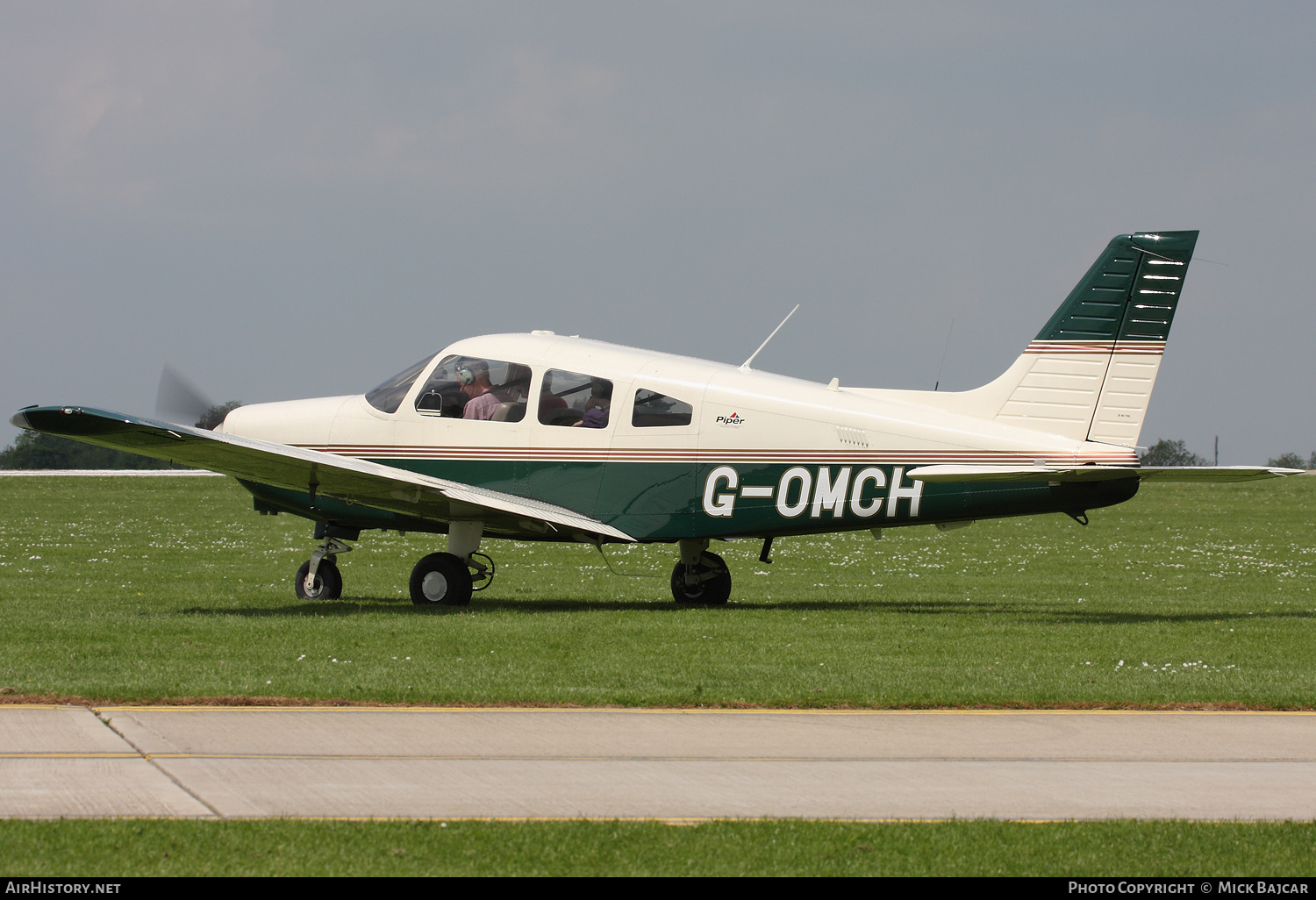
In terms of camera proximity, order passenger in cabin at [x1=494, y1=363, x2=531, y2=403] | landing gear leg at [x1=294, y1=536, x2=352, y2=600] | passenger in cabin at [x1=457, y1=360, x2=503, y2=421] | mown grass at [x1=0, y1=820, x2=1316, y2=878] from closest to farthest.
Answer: mown grass at [x1=0, y1=820, x2=1316, y2=878], passenger in cabin at [x1=494, y1=363, x2=531, y2=403], passenger in cabin at [x1=457, y1=360, x2=503, y2=421], landing gear leg at [x1=294, y1=536, x2=352, y2=600]

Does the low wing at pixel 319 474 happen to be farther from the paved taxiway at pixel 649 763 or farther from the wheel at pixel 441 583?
the paved taxiway at pixel 649 763

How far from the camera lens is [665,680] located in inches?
388

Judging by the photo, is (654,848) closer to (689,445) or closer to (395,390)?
(689,445)

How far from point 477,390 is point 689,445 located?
2581 millimetres

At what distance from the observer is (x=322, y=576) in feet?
53.4

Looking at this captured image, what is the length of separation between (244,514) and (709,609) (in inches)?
1128

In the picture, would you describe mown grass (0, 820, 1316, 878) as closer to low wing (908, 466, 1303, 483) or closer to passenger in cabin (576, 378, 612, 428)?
low wing (908, 466, 1303, 483)

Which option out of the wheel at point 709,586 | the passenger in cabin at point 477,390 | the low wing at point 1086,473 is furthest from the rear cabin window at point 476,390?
the low wing at point 1086,473

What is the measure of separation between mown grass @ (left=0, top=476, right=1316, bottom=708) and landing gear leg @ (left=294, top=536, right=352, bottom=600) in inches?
9.0

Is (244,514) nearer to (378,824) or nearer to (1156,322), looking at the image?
(1156,322)

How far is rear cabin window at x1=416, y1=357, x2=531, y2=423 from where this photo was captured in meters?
15.4

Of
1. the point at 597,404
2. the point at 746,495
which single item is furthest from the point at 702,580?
the point at 597,404

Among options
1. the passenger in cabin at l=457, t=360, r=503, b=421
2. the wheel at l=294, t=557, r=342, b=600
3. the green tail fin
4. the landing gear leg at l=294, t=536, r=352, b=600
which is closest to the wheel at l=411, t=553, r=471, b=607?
the landing gear leg at l=294, t=536, r=352, b=600
